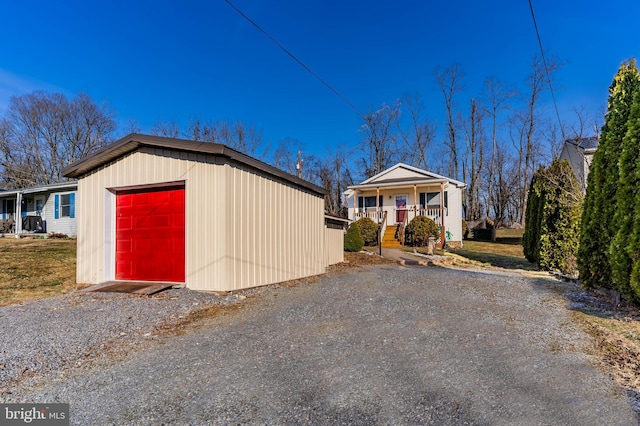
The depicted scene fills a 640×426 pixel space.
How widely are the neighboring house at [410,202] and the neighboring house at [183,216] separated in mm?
11267

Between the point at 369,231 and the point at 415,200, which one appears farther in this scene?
the point at 415,200

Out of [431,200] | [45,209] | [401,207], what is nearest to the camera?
[45,209]

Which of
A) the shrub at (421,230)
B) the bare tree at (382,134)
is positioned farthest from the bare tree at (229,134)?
the shrub at (421,230)

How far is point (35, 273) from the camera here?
8844mm

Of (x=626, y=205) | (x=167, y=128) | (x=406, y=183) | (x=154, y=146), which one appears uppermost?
(x=167, y=128)

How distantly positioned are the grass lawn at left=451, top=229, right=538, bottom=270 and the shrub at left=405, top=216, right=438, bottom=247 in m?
1.34

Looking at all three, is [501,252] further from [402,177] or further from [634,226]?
[634,226]

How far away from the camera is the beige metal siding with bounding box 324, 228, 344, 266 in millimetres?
11164

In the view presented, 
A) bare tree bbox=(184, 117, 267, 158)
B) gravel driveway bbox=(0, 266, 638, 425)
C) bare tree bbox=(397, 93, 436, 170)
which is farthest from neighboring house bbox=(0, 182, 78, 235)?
bare tree bbox=(397, 93, 436, 170)

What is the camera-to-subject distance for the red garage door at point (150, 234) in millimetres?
7121

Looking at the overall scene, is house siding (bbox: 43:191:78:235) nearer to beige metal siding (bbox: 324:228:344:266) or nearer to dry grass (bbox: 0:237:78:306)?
dry grass (bbox: 0:237:78:306)

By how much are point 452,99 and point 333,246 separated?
1094 inches

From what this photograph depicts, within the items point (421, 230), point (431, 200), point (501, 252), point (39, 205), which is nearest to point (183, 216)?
point (421, 230)

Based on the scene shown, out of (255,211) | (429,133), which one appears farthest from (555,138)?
(255,211)
